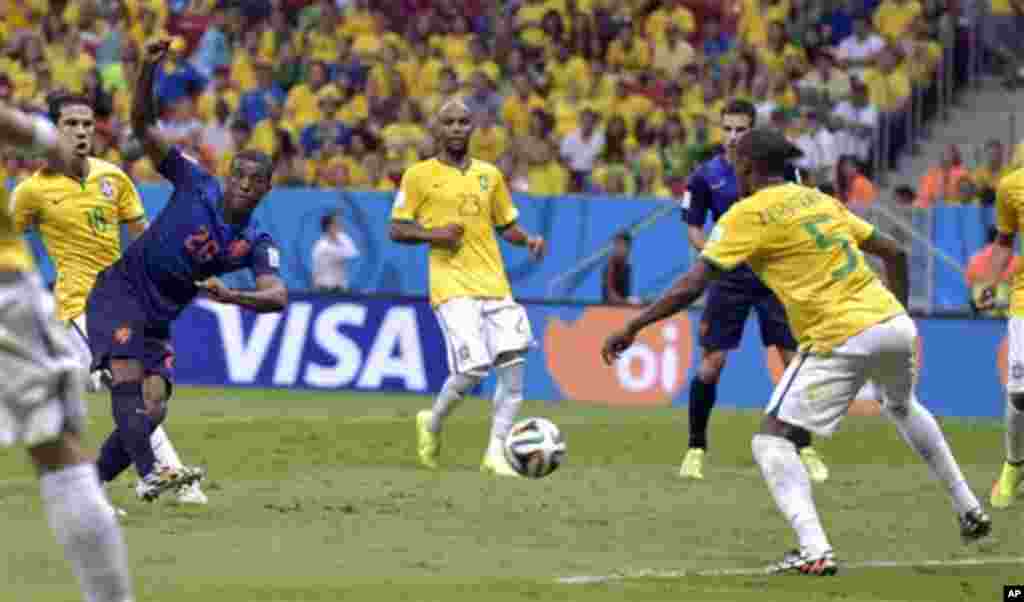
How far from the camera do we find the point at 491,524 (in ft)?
41.6

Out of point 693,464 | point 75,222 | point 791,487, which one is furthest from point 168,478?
point 693,464

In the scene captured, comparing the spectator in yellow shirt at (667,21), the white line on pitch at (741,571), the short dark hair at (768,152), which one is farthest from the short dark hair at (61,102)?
the spectator in yellow shirt at (667,21)

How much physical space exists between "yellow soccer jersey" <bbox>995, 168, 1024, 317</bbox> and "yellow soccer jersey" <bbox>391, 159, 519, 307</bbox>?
147 inches

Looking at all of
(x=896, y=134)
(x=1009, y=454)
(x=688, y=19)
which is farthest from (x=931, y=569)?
(x=688, y=19)

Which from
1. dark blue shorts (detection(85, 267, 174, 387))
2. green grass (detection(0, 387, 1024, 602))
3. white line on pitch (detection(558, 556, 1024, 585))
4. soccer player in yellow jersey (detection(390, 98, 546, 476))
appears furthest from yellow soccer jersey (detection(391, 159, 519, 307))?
white line on pitch (detection(558, 556, 1024, 585))

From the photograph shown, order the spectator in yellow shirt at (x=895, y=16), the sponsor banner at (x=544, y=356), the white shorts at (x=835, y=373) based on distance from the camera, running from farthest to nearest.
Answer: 1. the spectator in yellow shirt at (x=895, y=16)
2. the sponsor banner at (x=544, y=356)
3. the white shorts at (x=835, y=373)

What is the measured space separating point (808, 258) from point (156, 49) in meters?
3.55

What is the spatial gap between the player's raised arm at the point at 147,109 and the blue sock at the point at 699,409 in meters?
4.88

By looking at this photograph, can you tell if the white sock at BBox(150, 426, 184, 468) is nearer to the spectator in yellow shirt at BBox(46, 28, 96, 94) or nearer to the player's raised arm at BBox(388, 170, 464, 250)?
the player's raised arm at BBox(388, 170, 464, 250)

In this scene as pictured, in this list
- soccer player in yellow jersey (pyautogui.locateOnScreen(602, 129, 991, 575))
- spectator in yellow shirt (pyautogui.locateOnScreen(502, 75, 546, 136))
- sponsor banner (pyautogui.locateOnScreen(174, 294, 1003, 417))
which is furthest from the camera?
spectator in yellow shirt (pyautogui.locateOnScreen(502, 75, 546, 136))

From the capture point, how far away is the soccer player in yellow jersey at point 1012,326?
46.5 feet

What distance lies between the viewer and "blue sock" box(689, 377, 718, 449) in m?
15.8

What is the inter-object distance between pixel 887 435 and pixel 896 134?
29.0 feet

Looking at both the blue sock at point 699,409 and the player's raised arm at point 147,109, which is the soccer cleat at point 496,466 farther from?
the player's raised arm at point 147,109
